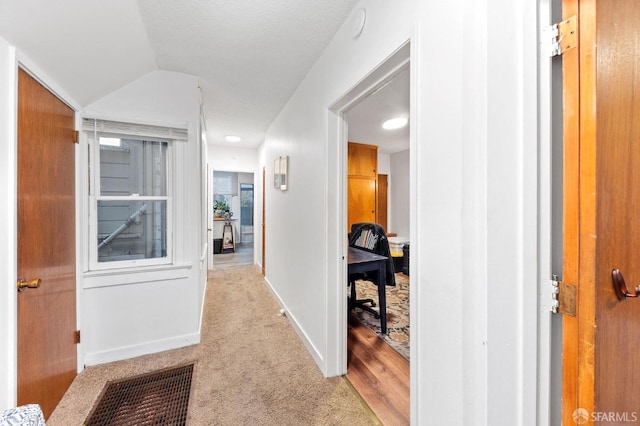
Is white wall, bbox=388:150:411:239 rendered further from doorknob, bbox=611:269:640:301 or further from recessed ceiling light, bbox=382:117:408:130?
doorknob, bbox=611:269:640:301

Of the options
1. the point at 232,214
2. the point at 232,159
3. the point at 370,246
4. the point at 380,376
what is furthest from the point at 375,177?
the point at 232,214

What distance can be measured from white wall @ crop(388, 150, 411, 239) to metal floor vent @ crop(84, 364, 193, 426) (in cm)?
477

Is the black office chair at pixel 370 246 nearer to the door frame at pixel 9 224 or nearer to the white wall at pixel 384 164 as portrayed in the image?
the door frame at pixel 9 224

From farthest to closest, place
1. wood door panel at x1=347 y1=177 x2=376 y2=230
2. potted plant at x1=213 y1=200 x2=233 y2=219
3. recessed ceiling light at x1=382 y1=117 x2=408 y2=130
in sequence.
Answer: potted plant at x1=213 y1=200 x2=233 y2=219
wood door panel at x1=347 y1=177 x2=376 y2=230
recessed ceiling light at x1=382 y1=117 x2=408 y2=130

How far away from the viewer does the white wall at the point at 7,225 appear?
46.5 inches

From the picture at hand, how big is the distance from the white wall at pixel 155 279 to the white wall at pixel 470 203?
1.89m

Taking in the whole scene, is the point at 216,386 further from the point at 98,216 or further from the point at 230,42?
the point at 230,42

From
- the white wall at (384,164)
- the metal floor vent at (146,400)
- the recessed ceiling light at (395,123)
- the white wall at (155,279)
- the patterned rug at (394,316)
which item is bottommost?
the metal floor vent at (146,400)

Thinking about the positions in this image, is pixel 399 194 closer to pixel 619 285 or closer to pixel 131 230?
pixel 131 230

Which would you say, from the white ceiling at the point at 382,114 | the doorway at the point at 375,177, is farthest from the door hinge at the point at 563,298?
the white ceiling at the point at 382,114

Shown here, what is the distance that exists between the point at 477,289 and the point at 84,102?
2.85 m

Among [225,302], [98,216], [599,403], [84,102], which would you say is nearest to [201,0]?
[84,102]

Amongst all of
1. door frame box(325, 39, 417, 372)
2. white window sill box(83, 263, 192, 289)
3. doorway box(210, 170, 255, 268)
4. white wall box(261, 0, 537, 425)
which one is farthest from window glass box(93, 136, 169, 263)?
doorway box(210, 170, 255, 268)

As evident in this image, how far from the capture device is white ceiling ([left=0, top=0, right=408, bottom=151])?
1.32 metres
